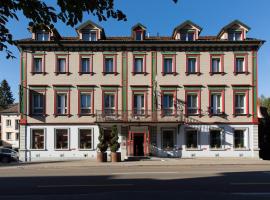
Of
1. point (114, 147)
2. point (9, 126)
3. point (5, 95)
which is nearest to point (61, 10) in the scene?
point (114, 147)

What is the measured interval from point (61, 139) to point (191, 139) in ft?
39.3

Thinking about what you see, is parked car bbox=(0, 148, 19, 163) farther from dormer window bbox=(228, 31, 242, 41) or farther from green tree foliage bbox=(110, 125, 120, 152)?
dormer window bbox=(228, 31, 242, 41)

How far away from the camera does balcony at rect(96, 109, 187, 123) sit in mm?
35062

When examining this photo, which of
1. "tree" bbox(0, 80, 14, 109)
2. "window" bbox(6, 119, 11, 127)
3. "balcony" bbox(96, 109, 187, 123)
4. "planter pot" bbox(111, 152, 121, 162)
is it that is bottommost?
"planter pot" bbox(111, 152, 121, 162)

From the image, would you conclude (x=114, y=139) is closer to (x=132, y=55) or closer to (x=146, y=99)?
(x=146, y=99)

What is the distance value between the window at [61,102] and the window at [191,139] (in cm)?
1156

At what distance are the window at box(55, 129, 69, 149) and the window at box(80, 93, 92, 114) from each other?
252 centimetres

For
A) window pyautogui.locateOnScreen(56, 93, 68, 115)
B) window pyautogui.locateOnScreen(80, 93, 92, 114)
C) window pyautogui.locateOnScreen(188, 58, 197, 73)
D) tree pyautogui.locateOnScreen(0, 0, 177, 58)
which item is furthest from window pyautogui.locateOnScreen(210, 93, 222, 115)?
tree pyautogui.locateOnScreen(0, 0, 177, 58)

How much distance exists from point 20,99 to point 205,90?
55.3 feet

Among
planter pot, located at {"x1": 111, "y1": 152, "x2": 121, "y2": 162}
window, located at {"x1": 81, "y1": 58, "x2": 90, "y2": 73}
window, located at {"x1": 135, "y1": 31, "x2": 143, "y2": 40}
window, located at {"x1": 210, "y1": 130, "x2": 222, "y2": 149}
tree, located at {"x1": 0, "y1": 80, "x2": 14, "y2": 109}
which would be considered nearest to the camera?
planter pot, located at {"x1": 111, "y1": 152, "x2": 121, "y2": 162}

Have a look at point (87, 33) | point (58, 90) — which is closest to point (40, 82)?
point (58, 90)

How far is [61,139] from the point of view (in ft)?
117

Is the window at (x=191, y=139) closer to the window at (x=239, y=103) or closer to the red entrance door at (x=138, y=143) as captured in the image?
the red entrance door at (x=138, y=143)

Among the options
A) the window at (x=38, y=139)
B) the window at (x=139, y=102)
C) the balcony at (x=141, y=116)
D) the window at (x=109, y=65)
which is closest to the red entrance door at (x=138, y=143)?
the balcony at (x=141, y=116)
